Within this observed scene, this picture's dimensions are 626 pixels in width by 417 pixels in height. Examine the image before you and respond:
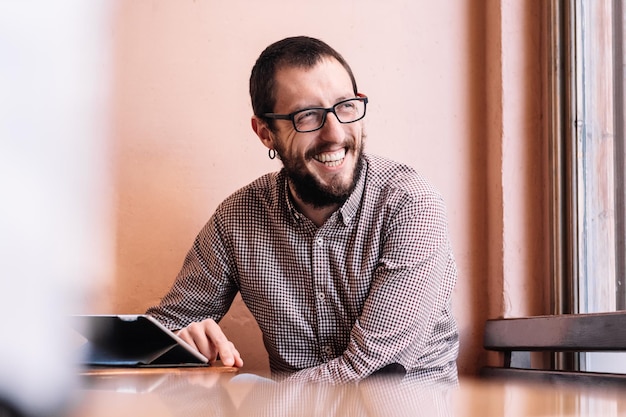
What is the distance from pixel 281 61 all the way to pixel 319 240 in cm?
43

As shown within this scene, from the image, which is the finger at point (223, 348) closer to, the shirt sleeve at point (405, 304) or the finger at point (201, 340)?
the finger at point (201, 340)

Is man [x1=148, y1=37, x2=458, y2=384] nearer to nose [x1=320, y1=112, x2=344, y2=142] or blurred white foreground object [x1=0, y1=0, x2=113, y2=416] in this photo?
nose [x1=320, y1=112, x2=344, y2=142]

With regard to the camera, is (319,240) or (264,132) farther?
(264,132)

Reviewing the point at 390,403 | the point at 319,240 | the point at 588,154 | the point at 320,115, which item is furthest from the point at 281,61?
the point at 390,403

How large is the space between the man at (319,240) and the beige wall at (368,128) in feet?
0.76

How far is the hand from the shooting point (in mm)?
1334

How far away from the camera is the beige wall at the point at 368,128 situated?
6.55 feet

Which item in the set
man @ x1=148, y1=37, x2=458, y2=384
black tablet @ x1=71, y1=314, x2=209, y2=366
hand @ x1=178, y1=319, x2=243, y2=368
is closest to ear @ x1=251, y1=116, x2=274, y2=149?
man @ x1=148, y1=37, x2=458, y2=384

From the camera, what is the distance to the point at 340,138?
1624 millimetres

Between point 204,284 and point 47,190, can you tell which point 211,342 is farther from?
point 47,190

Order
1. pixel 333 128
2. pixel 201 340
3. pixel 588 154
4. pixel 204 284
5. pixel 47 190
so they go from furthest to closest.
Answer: pixel 588 154
pixel 204 284
pixel 333 128
pixel 201 340
pixel 47 190

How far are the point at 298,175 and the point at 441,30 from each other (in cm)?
74

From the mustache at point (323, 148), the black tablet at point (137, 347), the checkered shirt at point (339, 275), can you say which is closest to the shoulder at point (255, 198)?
the checkered shirt at point (339, 275)

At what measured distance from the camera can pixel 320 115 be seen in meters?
1.64
